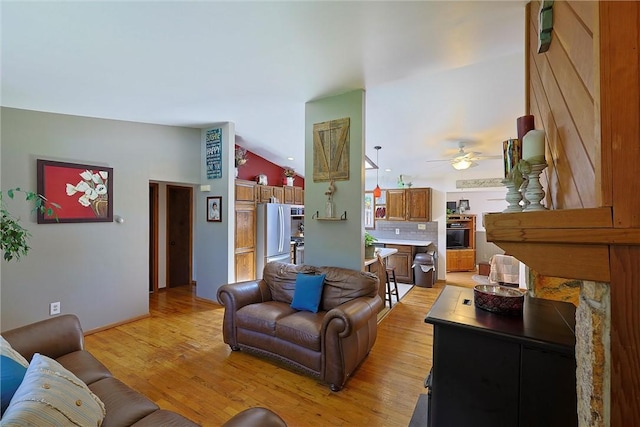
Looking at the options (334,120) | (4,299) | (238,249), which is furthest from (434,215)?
(4,299)

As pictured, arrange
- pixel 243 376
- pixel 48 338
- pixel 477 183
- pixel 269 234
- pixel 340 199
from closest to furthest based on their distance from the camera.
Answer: pixel 48 338
pixel 243 376
pixel 340 199
pixel 269 234
pixel 477 183

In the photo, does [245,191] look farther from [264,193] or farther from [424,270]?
[424,270]

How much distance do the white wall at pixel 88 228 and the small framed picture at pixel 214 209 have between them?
55 centimetres

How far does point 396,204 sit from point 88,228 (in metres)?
5.57

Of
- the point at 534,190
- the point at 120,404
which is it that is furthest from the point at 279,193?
the point at 534,190

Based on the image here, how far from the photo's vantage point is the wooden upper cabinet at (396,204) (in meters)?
6.22

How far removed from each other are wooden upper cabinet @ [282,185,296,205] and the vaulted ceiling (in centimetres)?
236

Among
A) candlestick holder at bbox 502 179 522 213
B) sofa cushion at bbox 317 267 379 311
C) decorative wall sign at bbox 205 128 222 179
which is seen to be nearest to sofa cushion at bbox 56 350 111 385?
sofa cushion at bbox 317 267 379 311

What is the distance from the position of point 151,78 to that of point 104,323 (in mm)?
3049

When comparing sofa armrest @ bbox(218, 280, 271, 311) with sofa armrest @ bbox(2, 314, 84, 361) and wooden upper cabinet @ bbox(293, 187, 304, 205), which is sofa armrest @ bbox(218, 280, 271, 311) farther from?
wooden upper cabinet @ bbox(293, 187, 304, 205)

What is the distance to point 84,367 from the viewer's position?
1680 mm

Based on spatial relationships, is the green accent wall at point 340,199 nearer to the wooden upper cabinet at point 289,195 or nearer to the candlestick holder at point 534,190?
the candlestick holder at point 534,190

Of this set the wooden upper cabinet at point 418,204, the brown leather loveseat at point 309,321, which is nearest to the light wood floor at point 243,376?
the brown leather loveseat at point 309,321

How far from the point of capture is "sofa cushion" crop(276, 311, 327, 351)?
2320mm
